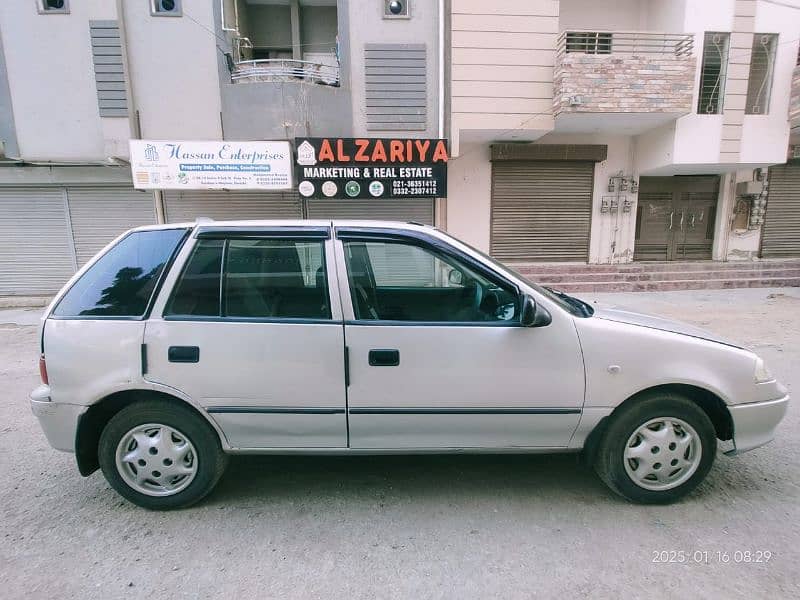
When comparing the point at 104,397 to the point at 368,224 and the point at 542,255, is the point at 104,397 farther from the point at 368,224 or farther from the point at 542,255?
the point at 542,255

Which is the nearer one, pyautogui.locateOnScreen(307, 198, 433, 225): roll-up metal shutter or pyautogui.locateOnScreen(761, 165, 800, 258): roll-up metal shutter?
pyautogui.locateOnScreen(307, 198, 433, 225): roll-up metal shutter

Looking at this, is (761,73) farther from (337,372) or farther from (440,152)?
(337,372)

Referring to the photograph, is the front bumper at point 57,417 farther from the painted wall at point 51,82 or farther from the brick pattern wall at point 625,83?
the brick pattern wall at point 625,83

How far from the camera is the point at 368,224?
2.86 m

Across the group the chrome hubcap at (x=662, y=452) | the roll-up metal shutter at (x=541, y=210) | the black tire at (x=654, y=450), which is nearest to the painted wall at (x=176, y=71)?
the roll-up metal shutter at (x=541, y=210)

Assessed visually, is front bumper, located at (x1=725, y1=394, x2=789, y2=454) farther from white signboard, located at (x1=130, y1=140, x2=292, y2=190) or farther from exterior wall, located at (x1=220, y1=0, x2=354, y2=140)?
exterior wall, located at (x1=220, y1=0, x2=354, y2=140)

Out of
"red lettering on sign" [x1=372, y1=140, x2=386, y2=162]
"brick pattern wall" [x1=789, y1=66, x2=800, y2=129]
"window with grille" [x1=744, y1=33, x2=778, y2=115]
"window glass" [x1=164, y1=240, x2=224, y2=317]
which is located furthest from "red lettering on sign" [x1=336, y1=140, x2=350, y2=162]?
"brick pattern wall" [x1=789, y1=66, x2=800, y2=129]

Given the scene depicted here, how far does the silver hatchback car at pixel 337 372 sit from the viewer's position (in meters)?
2.63

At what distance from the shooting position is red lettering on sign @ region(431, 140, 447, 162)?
10.4 meters

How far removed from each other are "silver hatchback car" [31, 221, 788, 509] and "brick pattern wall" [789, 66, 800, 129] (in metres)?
12.0

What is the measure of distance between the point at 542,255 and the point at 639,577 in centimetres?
1122

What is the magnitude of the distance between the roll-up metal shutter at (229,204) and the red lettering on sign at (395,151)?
2.80m

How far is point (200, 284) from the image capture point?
2.74m

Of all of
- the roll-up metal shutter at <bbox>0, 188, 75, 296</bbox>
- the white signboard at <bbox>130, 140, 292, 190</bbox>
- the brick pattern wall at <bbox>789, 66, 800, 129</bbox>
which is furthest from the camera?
the roll-up metal shutter at <bbox>0, 188, 75, 296</bbox>
